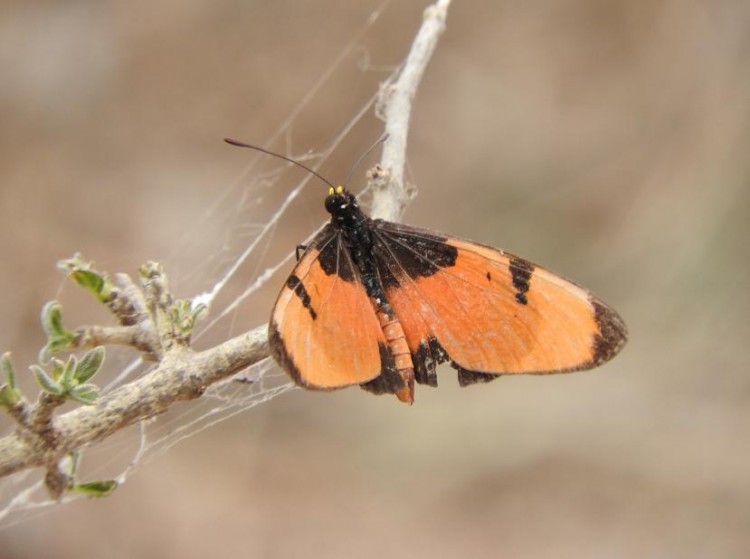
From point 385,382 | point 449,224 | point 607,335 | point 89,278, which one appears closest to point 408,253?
point 385,382

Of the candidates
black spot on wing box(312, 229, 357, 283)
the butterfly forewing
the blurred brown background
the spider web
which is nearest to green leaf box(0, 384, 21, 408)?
the butterfly forewing

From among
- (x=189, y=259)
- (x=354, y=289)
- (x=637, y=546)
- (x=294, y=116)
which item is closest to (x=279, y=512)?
(x=189, y=259)

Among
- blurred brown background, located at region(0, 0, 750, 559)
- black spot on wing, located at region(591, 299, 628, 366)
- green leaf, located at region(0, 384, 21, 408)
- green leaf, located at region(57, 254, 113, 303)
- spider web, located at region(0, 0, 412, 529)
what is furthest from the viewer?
blurred brown background, located at region(0, 0, 750, 559)

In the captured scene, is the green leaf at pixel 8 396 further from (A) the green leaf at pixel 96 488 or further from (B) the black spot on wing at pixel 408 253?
(B) the black spot on wing at pixel 408 253

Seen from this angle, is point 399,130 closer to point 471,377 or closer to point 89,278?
point 471,377

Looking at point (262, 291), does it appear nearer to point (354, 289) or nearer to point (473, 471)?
point (473, 471)

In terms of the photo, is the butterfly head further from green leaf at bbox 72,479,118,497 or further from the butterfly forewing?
green leaf at bbox 72,479,118,497

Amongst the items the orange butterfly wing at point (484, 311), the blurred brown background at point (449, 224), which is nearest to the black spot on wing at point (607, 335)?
the orange butterfly wing at point (484, 311)

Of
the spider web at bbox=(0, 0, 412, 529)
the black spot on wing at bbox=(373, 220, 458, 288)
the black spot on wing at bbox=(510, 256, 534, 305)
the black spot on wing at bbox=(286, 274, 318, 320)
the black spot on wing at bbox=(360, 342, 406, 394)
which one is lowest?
the black spot on wing at bbox=(360, 342, 406, 394)
